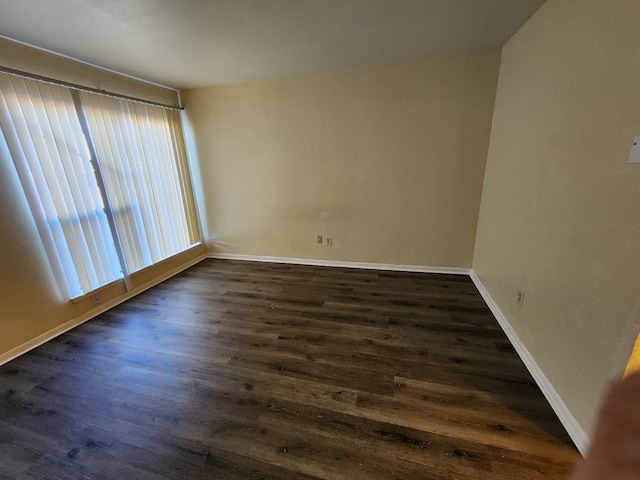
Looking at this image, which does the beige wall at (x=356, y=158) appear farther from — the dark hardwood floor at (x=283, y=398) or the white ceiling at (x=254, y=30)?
the dark hardwood floor at (x=283, y=398)

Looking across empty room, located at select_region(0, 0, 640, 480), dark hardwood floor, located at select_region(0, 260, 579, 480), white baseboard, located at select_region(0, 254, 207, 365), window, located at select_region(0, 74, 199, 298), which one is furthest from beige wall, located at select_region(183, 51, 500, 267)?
white baseboard, located at select_region(0, 254, 207, 365)

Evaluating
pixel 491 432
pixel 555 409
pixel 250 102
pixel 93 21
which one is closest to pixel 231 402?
pixel 491 432

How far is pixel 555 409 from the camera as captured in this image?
4.60ft

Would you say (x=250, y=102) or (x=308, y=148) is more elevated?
(x=250, y=102)

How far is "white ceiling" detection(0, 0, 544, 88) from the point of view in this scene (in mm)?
1597

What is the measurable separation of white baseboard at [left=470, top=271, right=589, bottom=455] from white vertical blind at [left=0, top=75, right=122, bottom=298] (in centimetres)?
358

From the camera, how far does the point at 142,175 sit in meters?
2.90

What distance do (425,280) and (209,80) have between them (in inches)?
132

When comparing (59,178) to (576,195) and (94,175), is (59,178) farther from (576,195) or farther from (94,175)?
(576,195)

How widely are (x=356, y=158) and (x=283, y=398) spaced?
2.45 meters

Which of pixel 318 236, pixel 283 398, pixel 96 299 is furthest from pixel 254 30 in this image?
pixel 96 299

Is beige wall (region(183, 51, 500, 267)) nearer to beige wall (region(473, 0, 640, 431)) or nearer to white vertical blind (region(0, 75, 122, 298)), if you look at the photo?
beige wall (region(473, 0, 640, 431))

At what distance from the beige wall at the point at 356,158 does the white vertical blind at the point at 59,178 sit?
1374 millimetres

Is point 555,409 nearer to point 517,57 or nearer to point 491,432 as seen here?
point 491,432
